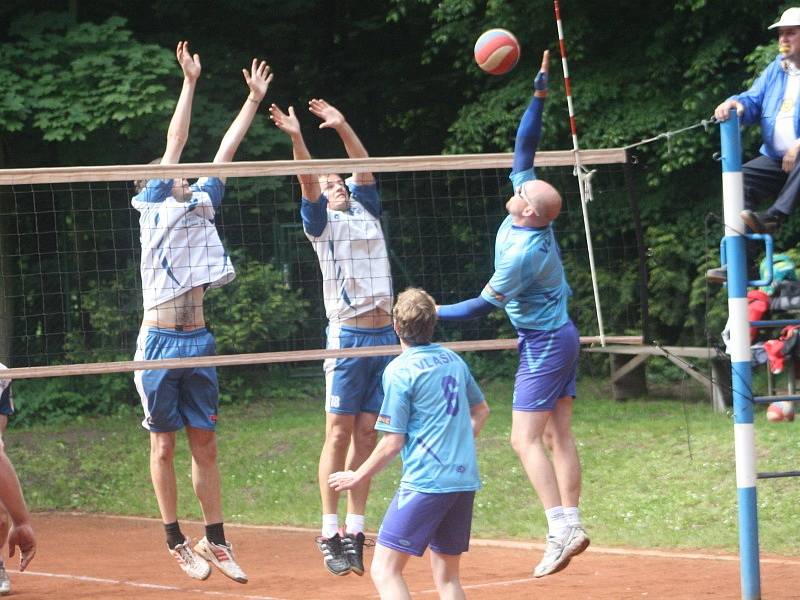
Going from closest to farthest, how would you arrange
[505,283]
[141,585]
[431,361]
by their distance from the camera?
[431,361], [505,283], [141,585]

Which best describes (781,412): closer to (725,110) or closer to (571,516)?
(571,516)

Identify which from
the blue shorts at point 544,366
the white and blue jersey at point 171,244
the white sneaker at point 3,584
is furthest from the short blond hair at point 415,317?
the white sneaker at point 3,584

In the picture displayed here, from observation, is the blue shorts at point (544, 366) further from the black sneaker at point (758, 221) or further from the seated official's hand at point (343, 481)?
the seated official's hand at point (343, 481)

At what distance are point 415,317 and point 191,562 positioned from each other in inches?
126

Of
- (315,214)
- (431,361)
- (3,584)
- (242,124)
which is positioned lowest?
(3,584)

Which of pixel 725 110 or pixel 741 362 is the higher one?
pixel 725 110

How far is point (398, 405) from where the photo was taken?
6.13 meters

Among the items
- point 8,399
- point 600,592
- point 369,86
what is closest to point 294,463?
point 8,399

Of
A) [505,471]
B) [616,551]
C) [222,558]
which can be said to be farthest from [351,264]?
[505,471]

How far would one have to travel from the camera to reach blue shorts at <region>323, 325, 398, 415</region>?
28.5 feet

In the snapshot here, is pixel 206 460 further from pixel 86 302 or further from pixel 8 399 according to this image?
pixel 86 302

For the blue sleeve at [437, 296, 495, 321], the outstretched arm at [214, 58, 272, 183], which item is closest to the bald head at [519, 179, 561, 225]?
the blue sleeve at [437, 296, 495, 321]

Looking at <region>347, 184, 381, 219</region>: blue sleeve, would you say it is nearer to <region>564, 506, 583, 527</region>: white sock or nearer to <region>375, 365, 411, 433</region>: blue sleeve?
<region>564, 506, 583, 527</region>: white sock

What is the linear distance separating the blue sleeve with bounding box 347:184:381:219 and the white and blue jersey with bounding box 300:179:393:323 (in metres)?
0.11
